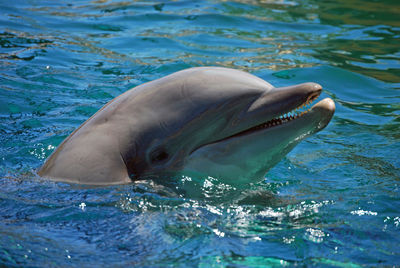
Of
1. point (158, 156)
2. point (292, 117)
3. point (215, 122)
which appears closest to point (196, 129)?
point (215, 122)

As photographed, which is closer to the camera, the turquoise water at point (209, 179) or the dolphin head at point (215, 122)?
the turquoise water at point (209, 179)

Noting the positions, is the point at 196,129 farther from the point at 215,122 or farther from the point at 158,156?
the point at 158,156

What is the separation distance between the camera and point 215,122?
12.8 feet

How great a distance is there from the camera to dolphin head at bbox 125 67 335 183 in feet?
12.5

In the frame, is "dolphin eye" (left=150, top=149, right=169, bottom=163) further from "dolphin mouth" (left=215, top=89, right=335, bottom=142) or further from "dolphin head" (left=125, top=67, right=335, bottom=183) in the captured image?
"dolphin mouth" (left=215, top=89, right=335, bottom=142)

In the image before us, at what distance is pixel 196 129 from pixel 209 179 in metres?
0.41

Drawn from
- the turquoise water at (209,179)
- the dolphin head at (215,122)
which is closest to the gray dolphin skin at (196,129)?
the dolphin head at (215,122)

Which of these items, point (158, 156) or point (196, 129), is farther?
point (158, 156)

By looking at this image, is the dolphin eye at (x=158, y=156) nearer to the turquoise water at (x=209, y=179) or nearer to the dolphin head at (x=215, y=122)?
the dolphin head at (x=215, y=122)

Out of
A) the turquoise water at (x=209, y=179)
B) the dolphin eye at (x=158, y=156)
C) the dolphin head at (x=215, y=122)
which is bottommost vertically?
the turquoise water at (x=209, y=179)

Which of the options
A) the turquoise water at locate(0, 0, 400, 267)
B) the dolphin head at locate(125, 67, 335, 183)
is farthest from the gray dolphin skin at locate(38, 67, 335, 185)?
the turquoise water at locate(0, 0, 400, 267)

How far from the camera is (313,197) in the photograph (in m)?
4.63

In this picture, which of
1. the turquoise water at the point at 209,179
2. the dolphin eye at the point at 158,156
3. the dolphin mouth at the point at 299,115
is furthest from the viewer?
the dolphin eye at the point at 158,156

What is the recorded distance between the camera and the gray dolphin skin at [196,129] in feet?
12.6
